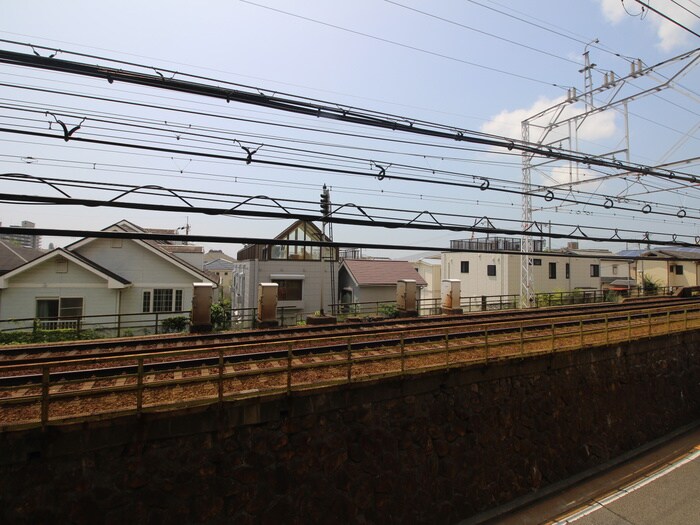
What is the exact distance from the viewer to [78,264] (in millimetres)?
17156

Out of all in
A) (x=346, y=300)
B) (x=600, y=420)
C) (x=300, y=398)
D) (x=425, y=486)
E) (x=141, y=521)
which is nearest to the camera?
(x=141, y=521)

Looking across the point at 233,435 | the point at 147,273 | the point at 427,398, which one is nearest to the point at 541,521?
the point at 427,398

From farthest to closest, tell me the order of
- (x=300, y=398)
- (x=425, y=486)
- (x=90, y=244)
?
(x=90, y=244)
(x=425, y=486)
(x=300, y=398)

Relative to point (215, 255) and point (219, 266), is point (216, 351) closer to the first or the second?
point (219, 266)

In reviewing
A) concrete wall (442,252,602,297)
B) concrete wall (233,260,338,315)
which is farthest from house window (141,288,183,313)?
concrete wall (442,252,602,297)

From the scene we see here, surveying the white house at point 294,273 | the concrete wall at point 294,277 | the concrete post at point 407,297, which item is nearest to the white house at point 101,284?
the concrete wall at point 294,277

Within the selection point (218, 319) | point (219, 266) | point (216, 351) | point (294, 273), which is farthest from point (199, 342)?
point (219, 266)

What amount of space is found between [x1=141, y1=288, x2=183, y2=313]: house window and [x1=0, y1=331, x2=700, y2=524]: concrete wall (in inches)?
619

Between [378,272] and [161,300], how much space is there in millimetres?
15782

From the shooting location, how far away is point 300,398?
6602 mm

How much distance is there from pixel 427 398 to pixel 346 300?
21495 mm

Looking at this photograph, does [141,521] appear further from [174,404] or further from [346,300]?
[346,300]

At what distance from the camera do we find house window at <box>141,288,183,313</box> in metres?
19.3

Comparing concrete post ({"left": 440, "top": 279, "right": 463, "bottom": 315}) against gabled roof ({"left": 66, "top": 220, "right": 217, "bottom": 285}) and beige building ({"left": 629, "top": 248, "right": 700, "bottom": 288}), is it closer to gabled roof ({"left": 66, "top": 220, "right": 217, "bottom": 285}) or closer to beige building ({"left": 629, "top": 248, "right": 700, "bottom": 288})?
gabled roof ({"left": 66, "top": 220, "right": 217, "bottom": 285})
